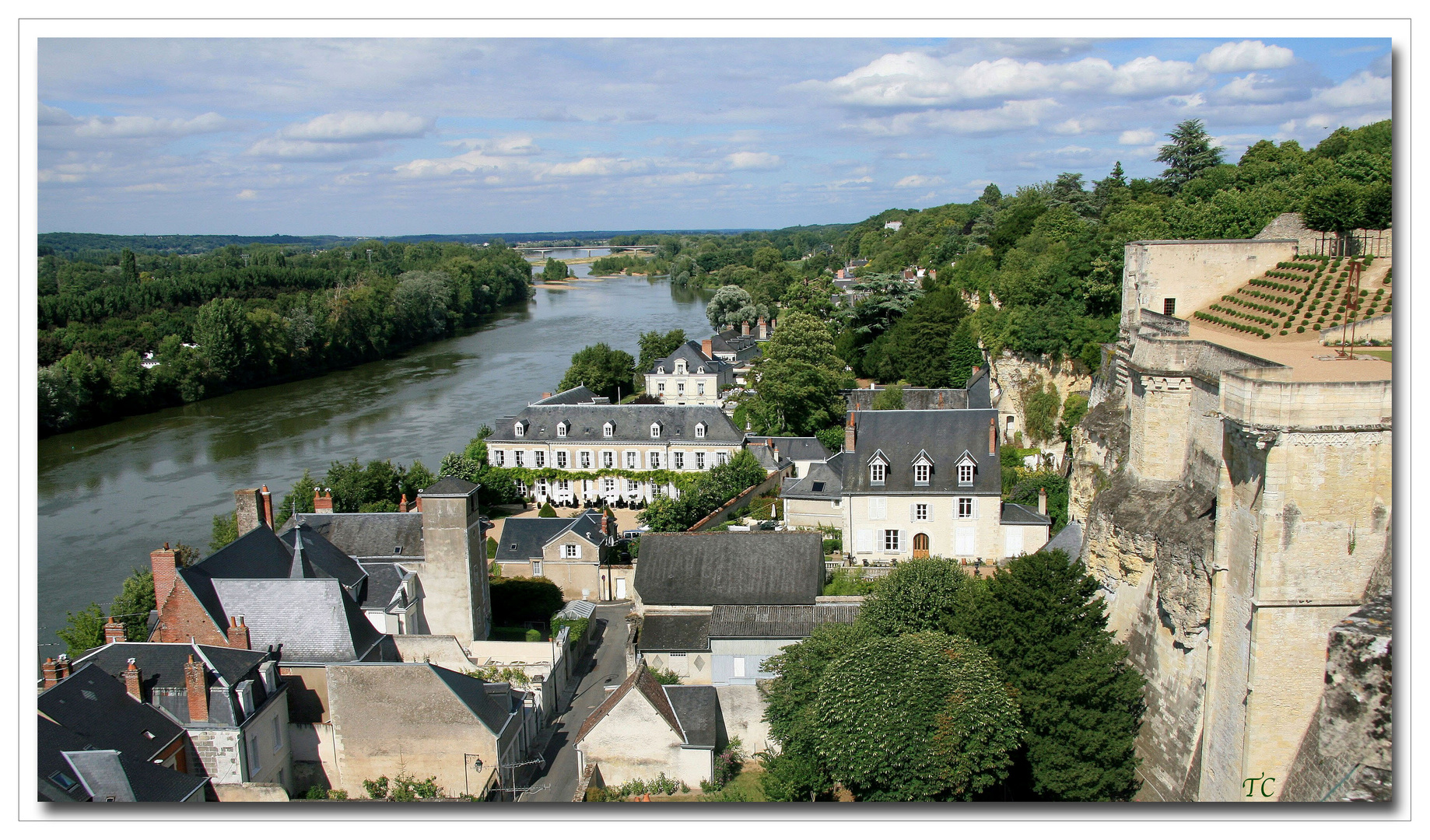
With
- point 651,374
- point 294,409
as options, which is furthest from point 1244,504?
point 294,409

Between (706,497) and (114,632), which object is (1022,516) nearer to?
(706,497)

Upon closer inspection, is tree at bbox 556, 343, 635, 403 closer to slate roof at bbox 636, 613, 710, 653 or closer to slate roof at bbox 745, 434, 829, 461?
slate roof at bbox 745, 434, 829, 461

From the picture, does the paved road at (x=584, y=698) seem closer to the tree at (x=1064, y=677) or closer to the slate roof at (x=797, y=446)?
the tree at (x=1064, y=677)

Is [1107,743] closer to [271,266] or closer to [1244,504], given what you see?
[1244,504]

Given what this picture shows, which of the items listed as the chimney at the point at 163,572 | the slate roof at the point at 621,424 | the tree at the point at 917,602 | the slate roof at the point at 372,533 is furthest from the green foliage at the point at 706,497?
the chimney at the point at 163,572

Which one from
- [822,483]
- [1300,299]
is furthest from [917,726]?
[822,483]
